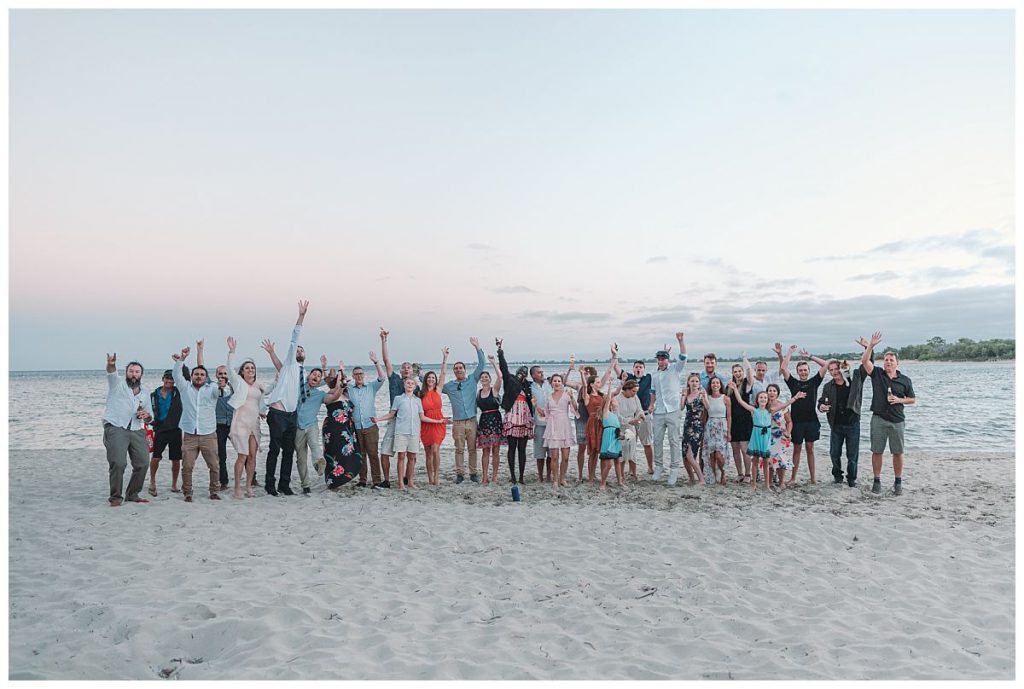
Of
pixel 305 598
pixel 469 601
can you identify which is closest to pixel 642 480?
pixel 469 601

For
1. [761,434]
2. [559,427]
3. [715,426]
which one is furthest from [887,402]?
[559,427]

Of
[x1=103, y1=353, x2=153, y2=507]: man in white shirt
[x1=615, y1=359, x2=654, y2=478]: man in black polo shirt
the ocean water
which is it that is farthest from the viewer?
the ocean water

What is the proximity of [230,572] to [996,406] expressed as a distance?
2705 centimetres

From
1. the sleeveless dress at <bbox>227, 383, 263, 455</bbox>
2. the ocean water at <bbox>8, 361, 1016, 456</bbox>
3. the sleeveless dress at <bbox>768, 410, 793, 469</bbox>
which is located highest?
the sleeveless dress at <bbox>227, 383, 263, 455</bbox>

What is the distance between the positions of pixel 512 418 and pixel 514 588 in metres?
4.21

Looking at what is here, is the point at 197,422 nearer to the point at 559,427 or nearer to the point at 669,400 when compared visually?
the point at 559,427

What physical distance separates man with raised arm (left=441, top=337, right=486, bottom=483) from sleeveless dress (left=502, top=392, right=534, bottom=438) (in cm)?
57

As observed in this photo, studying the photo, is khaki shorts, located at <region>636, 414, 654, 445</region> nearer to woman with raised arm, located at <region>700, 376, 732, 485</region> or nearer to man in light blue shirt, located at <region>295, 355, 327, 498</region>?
woman with raised arm, located at <region>700, 376, 732, 485</region>

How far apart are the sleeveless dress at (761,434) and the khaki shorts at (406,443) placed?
16.1 feet

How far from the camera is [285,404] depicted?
834 cm

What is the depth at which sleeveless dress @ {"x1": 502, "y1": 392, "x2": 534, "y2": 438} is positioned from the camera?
30.7 ft

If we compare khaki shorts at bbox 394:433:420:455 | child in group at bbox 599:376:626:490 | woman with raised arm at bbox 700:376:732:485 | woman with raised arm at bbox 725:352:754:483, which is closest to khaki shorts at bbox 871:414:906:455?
woman with raised arm at bbox 725:352:754:483

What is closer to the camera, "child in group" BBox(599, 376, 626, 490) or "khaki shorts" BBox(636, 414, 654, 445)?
"child in group" BBox(599, 376, 626, 490)

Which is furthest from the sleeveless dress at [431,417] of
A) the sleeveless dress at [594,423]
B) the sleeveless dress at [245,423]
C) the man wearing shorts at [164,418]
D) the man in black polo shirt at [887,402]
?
the man in black polo shirt at [887,402]
